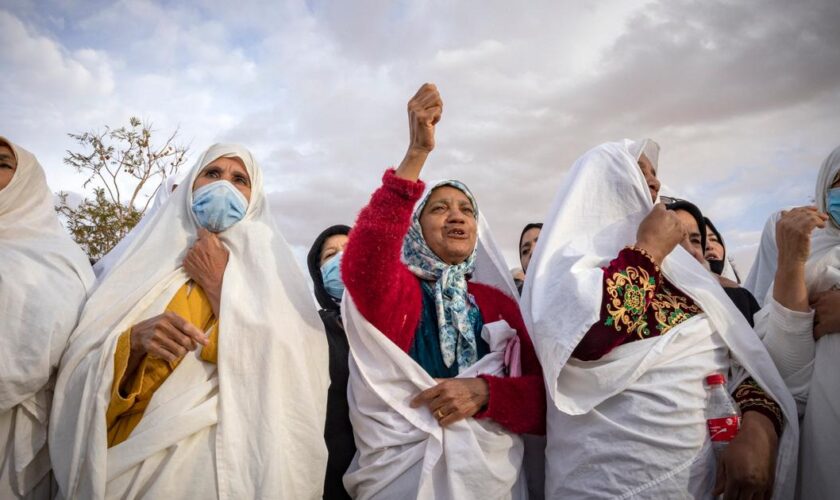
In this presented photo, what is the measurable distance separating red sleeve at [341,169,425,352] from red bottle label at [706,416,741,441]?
141 cm

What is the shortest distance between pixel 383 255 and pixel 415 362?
0.54 m

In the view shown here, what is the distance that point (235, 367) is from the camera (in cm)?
230

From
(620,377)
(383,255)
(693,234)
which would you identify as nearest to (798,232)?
(620,377)

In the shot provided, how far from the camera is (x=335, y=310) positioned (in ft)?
11.0

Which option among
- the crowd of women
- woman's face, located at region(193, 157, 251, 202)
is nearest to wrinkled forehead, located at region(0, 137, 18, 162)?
the crowd of women

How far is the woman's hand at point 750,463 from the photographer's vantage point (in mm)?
1976

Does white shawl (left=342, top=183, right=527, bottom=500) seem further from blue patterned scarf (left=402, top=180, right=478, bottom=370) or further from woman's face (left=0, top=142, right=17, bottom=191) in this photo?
woman's face (left=0, top=142, right=17, bottom=191)

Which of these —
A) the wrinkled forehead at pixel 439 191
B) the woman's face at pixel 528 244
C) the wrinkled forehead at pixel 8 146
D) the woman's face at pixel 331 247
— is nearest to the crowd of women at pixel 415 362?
the wrinkled forehead at pixel 8 146

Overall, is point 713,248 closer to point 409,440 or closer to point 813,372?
point 813,372

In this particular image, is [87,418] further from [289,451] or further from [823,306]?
[823,306]

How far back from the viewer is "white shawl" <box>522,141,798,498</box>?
2080mm

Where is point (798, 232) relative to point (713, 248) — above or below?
below

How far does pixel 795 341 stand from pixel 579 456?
3.80 feet

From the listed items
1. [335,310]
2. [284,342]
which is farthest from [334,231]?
[284,342]
